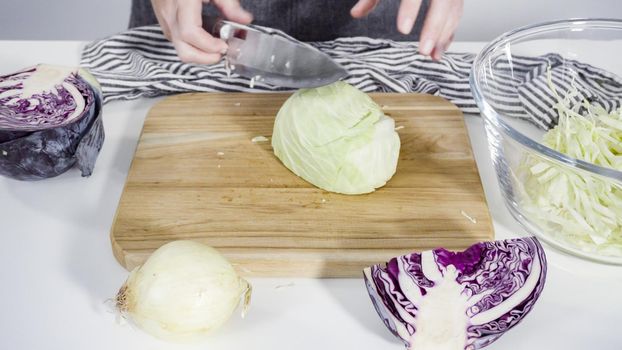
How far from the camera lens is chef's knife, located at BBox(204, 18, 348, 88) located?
4.91 feet

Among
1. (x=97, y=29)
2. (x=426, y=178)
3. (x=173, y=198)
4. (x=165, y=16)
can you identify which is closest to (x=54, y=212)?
(x=173, y=198)

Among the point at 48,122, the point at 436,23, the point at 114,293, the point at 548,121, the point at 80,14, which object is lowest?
the point at 80,14

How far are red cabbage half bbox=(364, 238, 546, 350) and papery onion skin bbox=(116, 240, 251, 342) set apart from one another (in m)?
0.25

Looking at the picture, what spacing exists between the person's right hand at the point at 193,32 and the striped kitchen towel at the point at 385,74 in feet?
0.71

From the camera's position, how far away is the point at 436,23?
4.96 ft

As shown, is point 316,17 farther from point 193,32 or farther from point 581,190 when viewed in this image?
point 581,190

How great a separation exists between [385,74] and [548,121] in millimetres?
418

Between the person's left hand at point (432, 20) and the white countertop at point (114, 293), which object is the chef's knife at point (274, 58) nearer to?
the person's left hand at point (432, 20)

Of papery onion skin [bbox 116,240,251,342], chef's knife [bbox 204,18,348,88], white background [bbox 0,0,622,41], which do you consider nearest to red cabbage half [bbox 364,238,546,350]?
papery onion skin [bbox 116,240,251,342]

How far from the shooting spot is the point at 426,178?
5.00 ft

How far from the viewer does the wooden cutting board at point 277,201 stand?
1349 mm

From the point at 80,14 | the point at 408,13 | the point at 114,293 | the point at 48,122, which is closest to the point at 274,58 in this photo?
the point at 408,13

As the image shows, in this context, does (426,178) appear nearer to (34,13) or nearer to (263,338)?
(263,338)

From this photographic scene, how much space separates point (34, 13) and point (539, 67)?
289cm
